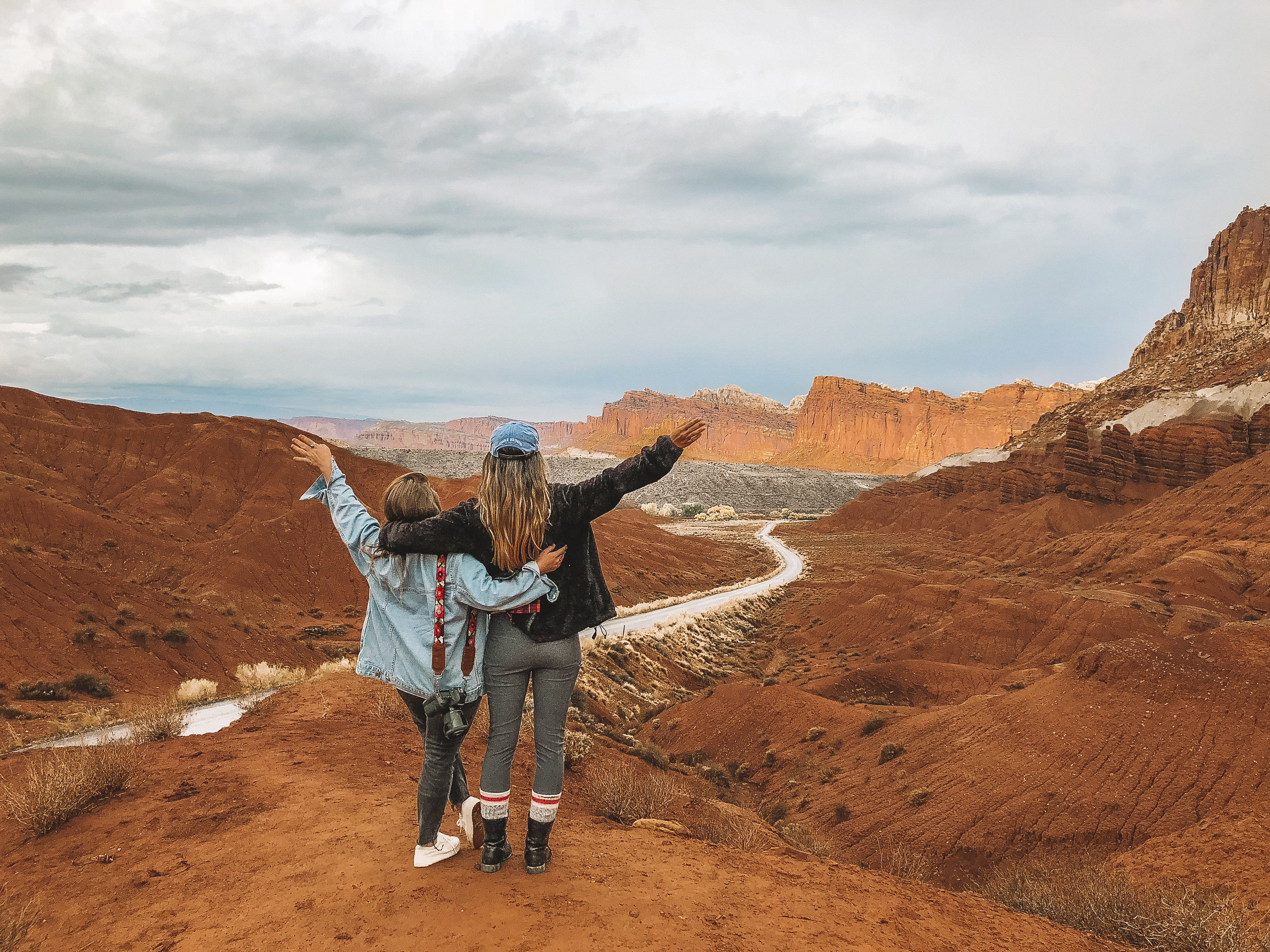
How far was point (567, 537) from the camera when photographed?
13.2 feet

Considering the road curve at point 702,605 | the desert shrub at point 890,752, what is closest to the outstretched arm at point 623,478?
the road curve at point 702,605

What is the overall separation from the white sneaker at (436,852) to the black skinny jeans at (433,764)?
1.6 inches

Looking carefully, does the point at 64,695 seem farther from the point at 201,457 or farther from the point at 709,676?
the point at 201,457

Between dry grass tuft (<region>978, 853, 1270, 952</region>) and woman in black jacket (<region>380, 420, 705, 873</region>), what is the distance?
404 centimetres

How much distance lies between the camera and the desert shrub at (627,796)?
6.61 m

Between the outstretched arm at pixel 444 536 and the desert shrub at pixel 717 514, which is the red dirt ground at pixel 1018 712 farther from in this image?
the desert shrub at pixel 717 514

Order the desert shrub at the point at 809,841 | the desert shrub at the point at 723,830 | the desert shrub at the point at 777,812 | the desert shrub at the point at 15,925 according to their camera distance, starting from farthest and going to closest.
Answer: the desert shrub at the point at 777,812 → the desert shrub at the point at 809,841 → the desert shrub at the point at 723,830 → the desert shrub at the point at 15,925

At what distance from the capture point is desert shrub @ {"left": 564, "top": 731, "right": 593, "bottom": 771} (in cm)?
880

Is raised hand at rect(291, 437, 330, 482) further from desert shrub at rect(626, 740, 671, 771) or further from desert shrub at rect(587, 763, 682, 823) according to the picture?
desert shrub at rect(626, 740, 671, 771)

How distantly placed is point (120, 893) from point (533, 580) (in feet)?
10.8

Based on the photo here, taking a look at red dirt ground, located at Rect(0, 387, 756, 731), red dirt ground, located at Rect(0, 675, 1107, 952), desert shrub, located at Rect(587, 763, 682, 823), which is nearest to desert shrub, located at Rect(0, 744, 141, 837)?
red dirt ground, located at Rect(0, 675, 1107, 952)

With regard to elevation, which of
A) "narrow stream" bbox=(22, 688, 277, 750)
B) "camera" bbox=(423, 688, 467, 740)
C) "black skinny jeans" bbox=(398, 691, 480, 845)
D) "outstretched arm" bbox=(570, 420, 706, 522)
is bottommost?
"narrow stream" bbox=(22, 688, 277, 750)

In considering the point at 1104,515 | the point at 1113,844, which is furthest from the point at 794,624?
the point at 1104,515

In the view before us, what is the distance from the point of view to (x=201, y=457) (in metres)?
42.3
